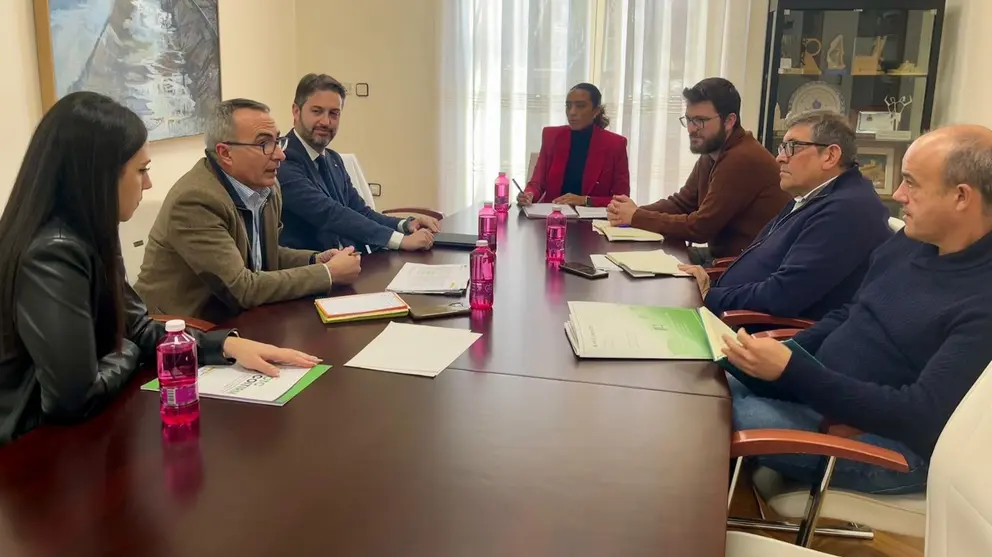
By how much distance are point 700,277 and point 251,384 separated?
155 centimetres

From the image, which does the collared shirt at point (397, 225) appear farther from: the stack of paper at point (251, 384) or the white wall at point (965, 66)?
the white wall at point (965, 66)

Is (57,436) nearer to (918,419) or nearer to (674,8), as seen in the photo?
(918,419)

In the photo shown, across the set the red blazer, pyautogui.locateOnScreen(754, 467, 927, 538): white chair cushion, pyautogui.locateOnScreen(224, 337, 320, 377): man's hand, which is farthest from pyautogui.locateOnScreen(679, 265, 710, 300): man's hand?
the red blazer

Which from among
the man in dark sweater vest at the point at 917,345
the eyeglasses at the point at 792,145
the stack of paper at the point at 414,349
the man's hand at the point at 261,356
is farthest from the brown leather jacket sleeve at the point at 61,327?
the eyeglasses at the point at 792,145

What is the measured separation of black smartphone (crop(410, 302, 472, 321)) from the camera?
6.45 feet

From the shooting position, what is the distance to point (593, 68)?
4730 millimetres

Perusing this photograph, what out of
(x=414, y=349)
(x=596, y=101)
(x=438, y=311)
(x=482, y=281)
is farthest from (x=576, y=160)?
(x=414, y=349)

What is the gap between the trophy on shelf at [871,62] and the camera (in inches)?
162

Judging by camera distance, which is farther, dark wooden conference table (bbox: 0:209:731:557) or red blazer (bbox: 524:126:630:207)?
red blazer (bbox: 524:126:630:207)

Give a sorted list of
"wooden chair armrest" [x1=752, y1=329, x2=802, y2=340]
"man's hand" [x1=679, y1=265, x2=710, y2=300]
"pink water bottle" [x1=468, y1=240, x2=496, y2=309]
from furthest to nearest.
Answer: "man's hand" [x1=679, y1=265, x2=710, y2=300], "wooden chair armrest" [x1=752, y1=329, x2=802, y2=340], "pink water bottle" [x1=468, y1=240, x2=496, y2=309]

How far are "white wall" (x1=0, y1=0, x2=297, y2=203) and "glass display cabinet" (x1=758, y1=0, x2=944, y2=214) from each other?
2935 millimetres

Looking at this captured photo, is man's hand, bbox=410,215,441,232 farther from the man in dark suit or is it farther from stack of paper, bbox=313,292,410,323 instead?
stack of paper, bbox=313,292,410,323

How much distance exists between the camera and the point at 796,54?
13.9 feet

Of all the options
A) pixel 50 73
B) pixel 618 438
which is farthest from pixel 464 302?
pixel 50 73
